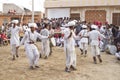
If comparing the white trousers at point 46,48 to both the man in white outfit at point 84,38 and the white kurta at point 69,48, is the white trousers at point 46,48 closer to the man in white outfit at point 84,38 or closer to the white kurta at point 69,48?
the man in white outfit at point 84,38

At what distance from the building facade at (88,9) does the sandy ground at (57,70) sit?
1333 cm

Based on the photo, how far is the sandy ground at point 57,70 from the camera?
37.7 feet

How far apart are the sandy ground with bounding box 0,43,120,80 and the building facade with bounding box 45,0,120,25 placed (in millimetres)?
13332

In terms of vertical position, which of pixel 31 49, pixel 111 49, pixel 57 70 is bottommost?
pixel 57 70

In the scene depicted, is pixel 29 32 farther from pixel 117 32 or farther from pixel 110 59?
pixel 117 32

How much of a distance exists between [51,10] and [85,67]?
17.7 m

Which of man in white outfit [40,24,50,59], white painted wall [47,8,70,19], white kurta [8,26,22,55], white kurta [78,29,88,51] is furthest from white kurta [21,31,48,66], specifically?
white painted wall [47,8,70,19]

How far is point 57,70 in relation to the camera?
40.9 feet

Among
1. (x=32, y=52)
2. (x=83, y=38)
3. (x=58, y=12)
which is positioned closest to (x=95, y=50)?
(x=83, y=38)

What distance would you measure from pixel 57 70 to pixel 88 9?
1747 centimetres

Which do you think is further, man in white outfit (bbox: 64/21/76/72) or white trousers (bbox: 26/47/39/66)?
white trousers (bbox: 26/47/39/66)

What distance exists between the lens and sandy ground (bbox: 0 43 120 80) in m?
11.5

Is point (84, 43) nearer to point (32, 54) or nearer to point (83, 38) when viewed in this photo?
point (83, 38)

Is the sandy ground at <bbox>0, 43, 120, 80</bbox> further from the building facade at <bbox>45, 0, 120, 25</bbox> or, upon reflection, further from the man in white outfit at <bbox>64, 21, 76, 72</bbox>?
the building facade at <bbox>45, 0, 120, 25</bbox>
